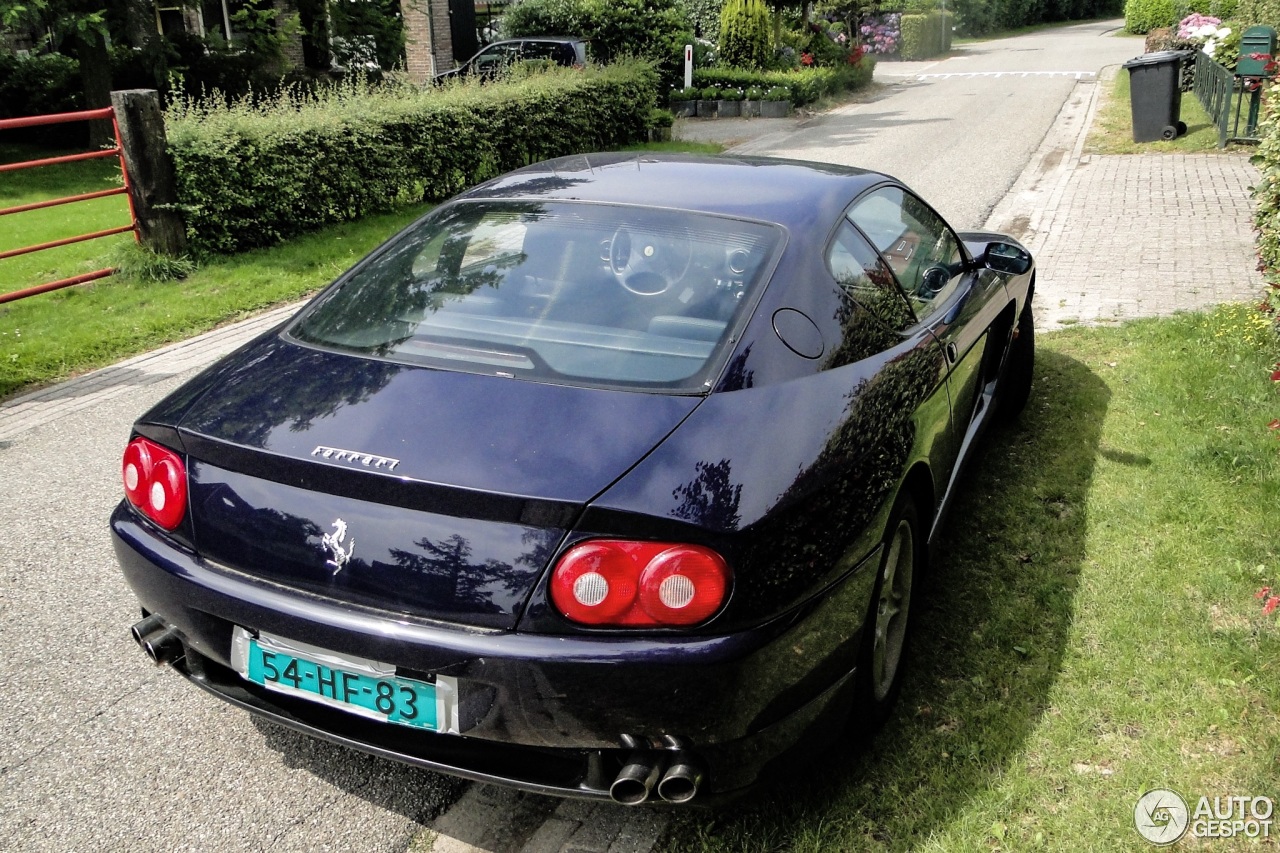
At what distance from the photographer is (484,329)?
3.03 meters

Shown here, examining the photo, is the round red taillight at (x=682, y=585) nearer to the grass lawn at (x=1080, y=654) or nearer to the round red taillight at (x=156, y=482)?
the grass lawn at (x=1080, y=654)

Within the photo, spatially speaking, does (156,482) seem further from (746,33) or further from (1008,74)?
(1008,74)

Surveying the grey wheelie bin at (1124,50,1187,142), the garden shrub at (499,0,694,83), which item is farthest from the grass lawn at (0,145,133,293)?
the grey wheelie bin at (1124,50,1187,142)

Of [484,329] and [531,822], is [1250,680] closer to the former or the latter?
[531,822]

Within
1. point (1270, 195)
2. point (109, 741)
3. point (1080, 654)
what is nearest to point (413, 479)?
point (109, 741)

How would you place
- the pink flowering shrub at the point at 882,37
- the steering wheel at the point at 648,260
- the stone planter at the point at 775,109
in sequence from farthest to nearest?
1. the pink flowering shrub at the point at 882,37
2. the stone planter at the point at 775,109
3. the steering wheel at the point at 648,260

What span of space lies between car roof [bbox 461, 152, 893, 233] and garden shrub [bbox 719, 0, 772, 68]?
69.6ft

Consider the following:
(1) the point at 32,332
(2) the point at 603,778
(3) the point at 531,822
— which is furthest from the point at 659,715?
(1) the point at 32,332

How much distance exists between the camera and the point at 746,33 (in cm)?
2395

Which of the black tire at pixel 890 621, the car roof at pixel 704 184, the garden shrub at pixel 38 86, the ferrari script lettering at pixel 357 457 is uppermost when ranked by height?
the garden shrub at pixel 38 86

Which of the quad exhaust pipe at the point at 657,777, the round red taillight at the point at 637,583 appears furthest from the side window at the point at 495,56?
the quad exhaust pipe at the point at 657,777

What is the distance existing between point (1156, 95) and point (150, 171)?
12738 mm

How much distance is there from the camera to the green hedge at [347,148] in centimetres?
905

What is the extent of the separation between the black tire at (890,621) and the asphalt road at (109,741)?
1103 mm
